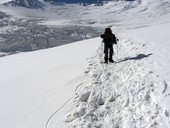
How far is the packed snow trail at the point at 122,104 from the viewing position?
823 cm

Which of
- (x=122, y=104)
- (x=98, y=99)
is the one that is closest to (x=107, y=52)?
(x=98, y=99)

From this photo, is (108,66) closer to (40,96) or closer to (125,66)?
(125,66)

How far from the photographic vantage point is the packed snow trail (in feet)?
27.0

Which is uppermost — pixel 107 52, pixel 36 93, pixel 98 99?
pixel 98 99

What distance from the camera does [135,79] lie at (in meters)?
11.0

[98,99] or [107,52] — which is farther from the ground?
[98,99]

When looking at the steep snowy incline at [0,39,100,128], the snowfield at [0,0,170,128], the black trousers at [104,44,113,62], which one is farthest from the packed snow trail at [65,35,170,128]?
the black trousers at [104,44,113,62]

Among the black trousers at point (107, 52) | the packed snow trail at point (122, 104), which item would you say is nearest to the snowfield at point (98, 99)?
the packed snow trail at point (122, 104)

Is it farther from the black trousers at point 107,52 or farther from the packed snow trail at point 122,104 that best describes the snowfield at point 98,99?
the black trousers at point 107,52

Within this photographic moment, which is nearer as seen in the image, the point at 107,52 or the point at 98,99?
the point at 98,99

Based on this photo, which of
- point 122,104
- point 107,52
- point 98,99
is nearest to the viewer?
point 122,104

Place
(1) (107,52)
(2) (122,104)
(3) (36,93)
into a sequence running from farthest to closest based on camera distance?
(1) (107,52), (3) (36,93), (2) (122,104)

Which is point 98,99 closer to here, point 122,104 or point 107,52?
point 122,104

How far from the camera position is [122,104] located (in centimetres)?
983
